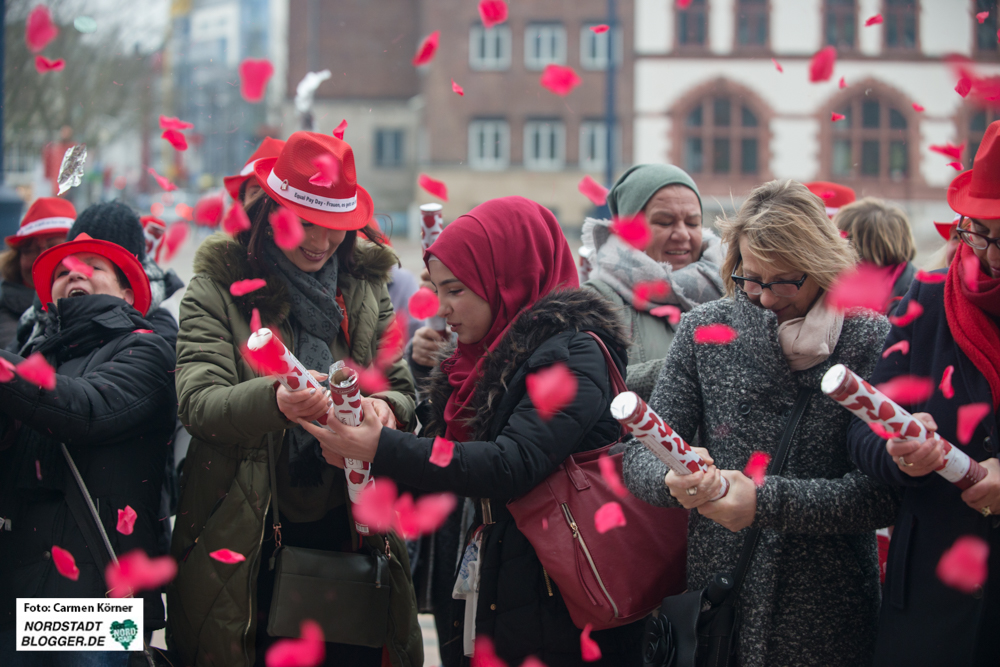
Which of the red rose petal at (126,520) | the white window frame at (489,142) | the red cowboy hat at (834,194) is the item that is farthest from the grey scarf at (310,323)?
the white window frame at (489,142)

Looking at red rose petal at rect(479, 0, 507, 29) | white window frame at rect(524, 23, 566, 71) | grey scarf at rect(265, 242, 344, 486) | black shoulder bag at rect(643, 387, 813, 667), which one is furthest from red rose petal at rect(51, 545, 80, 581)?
white window frame at rect(524, 23, 566, 71)

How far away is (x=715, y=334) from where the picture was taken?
2229 millimetres

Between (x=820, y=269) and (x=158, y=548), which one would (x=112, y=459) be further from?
(x=820, y=269)

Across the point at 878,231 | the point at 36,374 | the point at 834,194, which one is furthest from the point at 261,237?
the point at 834,194

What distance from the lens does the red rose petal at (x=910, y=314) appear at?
6.67ft

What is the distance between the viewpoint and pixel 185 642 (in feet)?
7.85

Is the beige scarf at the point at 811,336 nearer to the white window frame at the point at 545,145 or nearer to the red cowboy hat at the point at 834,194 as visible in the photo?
the red cowboy hat at the point at 834,194

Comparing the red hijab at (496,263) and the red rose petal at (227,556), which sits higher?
the red hijab at (496,263)

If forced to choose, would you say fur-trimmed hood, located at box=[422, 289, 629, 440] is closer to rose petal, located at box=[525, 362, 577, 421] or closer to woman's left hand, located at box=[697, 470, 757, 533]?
rose petal, located at box=[525, 362, 577, 421]

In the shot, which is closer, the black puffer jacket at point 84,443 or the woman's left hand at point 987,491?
the woman's left hand at point 987,491

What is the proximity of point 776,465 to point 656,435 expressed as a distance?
448 millimetres

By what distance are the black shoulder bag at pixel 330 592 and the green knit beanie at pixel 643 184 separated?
1.57 metres

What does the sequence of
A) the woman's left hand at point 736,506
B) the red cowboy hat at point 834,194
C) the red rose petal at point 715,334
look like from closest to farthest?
the woman's left hand at point 736,506 → the red rose petal at point 715,334 → the red cowboy hat at point 834,194

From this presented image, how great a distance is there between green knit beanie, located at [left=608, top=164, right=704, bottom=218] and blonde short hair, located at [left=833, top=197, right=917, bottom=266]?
0.78 metres
